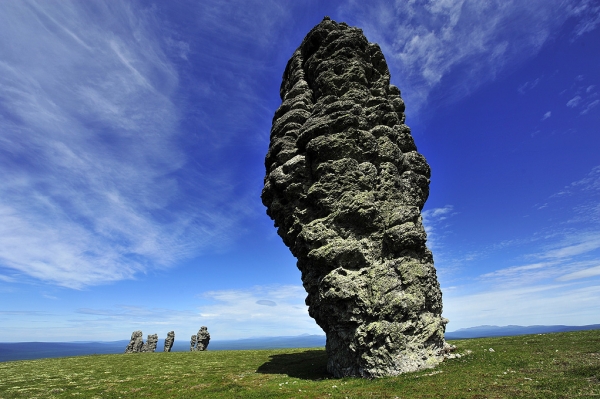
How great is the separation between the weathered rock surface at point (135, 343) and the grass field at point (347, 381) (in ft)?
108

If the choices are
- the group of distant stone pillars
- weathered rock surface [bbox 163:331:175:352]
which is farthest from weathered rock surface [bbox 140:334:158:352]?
weathered rock surface [bbox 163:331:175:352]

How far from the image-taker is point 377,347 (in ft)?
84.7

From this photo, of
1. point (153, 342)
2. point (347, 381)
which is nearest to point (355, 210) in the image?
point (347, 381)

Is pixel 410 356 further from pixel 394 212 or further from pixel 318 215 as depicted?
pixel 318 215

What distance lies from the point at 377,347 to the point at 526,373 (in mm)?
10438

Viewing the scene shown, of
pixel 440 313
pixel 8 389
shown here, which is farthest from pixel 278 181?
pixel 8 389

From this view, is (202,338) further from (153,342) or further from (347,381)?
(347,381)

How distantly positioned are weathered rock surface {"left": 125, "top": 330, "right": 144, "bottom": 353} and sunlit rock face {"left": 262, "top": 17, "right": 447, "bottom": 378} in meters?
55.1

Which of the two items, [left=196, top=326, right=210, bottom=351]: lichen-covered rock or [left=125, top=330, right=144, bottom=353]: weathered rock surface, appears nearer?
[left=125, top=330, right=144, bottom=353]: weathered rock surface

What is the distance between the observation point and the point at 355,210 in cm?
2972

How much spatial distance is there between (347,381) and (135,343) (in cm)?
Result: 6316

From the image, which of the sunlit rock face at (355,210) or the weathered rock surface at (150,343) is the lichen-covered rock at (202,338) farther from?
the sunlit rock face at (355,210)

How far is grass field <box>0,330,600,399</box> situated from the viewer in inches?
699

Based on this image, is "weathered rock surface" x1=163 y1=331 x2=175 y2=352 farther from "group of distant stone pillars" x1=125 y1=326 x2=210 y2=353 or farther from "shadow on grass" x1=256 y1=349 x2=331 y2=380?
"shadow on grass" x1=256 y1=349 x2=331 y2=380
